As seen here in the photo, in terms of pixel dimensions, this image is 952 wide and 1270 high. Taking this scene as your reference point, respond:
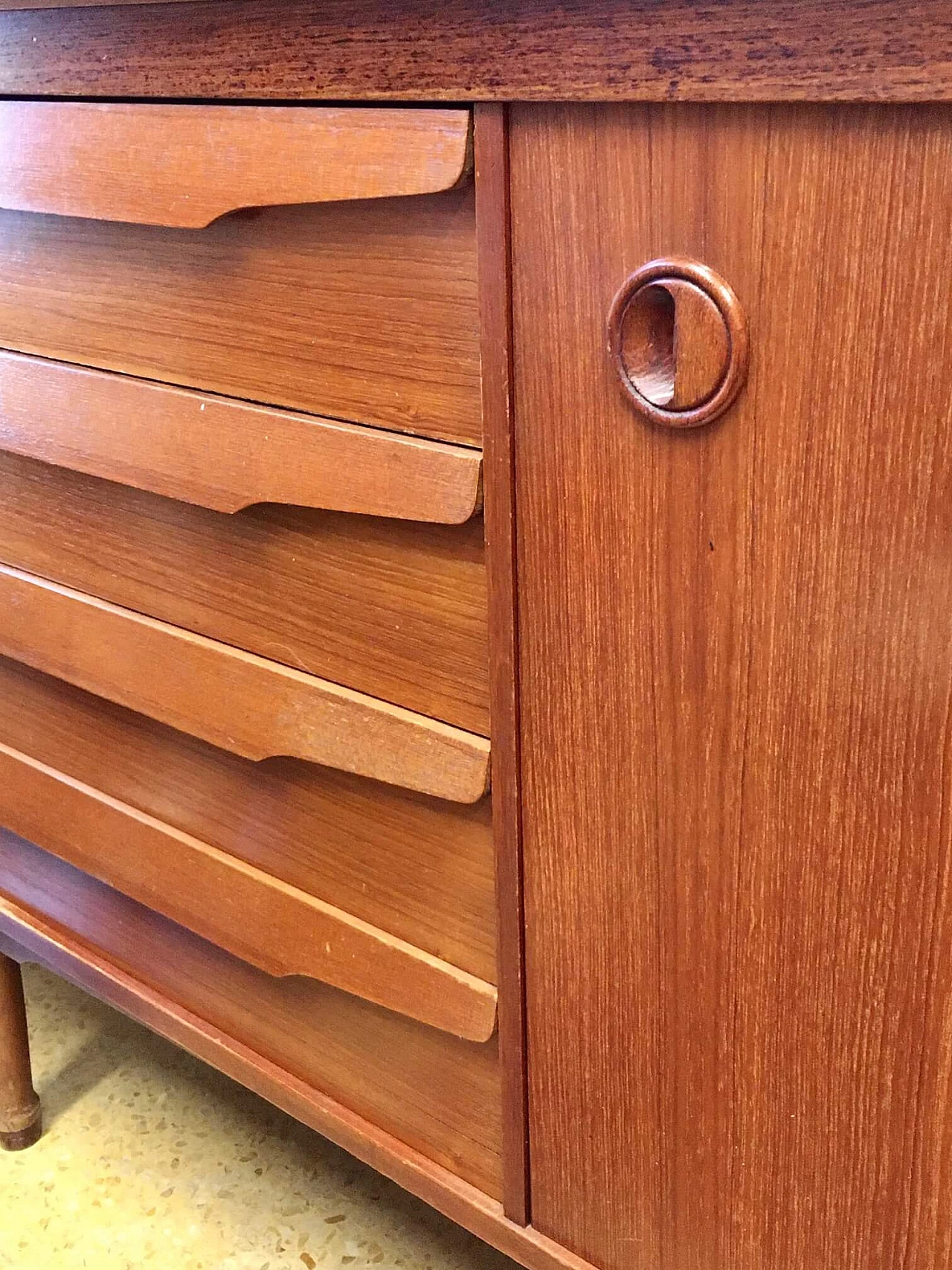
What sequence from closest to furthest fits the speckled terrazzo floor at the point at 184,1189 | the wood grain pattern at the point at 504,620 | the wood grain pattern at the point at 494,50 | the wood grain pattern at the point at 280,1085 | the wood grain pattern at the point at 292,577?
1. the wood grain pattern at the point at 494,50
2. the wood grain pattern at the point at 504,620
3. the wood grain pattern at the point at 292,577
4. the wood grain pattern at the point at 280,1085
5. the speckled terrazzo floor at the point at 184,1189

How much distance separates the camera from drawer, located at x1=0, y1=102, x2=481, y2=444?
21.7 inches

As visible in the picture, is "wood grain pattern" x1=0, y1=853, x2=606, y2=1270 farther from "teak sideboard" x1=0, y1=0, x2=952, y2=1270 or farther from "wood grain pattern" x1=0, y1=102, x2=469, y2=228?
"wood grain pattern" x1=0, y1=102, x2=469, y2=228

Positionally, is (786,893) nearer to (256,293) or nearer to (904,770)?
(904,770)

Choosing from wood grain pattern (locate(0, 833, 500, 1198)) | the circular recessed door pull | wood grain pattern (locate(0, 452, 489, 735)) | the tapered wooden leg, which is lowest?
the tapered wooden leg

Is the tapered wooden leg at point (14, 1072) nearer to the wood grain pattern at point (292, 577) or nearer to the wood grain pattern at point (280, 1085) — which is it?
the wood grain pattern at point (280, 1085)

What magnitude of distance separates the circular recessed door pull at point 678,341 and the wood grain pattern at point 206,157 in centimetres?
10

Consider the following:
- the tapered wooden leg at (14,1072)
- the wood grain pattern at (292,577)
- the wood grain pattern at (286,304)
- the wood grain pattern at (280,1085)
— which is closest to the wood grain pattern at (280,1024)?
the wood grain pattern at (280,1085)

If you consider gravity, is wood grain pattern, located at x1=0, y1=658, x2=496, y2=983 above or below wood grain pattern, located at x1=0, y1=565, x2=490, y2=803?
below

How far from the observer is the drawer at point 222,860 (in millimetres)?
694

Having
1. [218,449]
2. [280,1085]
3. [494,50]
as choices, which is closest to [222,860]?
[280,1085]

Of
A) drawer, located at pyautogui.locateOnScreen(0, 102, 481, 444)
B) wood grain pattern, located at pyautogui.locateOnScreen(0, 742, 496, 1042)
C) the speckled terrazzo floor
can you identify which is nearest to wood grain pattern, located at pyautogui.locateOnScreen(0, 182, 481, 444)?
drawer, located at pyautogui.locateOnScreen(0, 102, 481, 444)

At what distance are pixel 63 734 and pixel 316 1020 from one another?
0.27 m

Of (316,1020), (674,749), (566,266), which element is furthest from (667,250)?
(316,1020)

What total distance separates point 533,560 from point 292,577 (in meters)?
0.17
